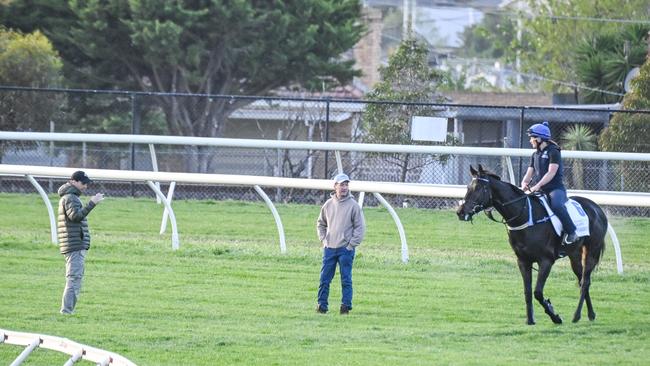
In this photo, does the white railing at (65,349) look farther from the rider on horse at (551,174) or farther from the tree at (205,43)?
the tree at (205,43)

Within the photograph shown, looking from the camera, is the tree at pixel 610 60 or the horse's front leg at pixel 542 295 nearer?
the horse's front leg at pixel 542 295

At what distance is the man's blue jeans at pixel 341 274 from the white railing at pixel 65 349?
3698 mm

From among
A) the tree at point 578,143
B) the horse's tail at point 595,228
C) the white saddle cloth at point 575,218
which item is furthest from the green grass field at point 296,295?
the tree at point 578,143

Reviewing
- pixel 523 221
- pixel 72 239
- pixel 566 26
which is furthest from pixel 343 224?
pixel 566 26

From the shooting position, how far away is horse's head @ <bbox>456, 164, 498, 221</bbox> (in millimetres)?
12055

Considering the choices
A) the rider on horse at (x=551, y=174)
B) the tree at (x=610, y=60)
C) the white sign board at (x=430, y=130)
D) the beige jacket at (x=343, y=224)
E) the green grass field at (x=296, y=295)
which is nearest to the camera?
the green grass field at (x=296, y=295)

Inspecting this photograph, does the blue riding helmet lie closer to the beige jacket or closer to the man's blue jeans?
the beige jacket

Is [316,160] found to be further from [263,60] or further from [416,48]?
[263,60]

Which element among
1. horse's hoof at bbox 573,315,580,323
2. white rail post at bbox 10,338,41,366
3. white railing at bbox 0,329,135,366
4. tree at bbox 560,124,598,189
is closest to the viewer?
white railing at bbox 0,329,135,366

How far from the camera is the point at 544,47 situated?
49719 millimetres

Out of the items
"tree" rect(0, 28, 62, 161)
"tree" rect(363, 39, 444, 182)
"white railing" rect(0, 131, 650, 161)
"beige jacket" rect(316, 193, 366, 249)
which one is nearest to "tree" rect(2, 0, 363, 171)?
"tree" rect(0, 28, 62, 161)

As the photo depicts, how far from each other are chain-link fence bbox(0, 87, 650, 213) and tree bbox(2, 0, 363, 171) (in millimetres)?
1544

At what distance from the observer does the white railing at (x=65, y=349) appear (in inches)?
329

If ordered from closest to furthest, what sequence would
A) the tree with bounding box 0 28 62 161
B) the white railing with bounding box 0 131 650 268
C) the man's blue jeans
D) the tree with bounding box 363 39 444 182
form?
the man's blue jeans → the white railing with bounding box 0 131 650 268 → the tree with bounding box 363 39 444 182 → the tree with bounding box 0 28 62 161
